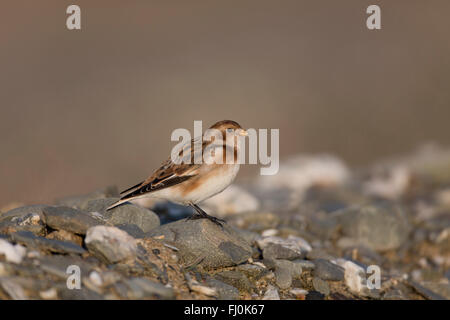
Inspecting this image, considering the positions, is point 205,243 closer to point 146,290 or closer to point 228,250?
point 228,250

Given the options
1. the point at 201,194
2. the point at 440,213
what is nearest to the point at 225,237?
the point at 201,194

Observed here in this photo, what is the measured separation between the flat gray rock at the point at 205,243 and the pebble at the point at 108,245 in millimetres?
767

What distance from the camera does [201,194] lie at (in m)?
6.46

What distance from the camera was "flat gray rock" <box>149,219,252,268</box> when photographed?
5.84 meters

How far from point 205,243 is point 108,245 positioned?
3.77 ft

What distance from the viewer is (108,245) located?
5.09 meters

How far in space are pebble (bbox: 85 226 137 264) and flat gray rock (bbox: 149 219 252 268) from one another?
767mm

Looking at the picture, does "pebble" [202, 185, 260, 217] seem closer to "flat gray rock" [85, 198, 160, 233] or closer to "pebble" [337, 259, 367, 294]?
"flat gray rock" [85, 198, 160, 233]

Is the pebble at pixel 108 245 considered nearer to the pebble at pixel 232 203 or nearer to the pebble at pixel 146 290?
the pebble at pixel 146 290

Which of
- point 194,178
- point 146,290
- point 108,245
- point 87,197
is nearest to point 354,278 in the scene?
point 194,178

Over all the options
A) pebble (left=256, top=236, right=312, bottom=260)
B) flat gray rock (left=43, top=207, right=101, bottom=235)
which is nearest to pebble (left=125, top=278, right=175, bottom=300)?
flat gray rock (left=43, top=207, right=101, bottom=235)

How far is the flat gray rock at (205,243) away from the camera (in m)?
5.84
